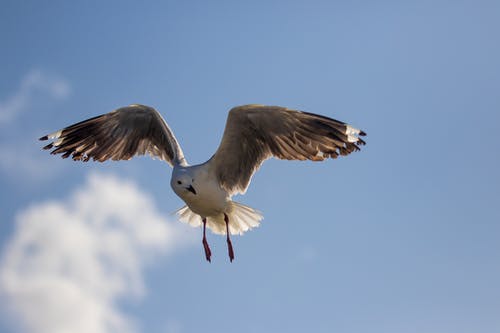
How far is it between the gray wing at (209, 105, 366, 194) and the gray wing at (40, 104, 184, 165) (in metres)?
1.14

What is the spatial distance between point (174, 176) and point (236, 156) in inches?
33.3

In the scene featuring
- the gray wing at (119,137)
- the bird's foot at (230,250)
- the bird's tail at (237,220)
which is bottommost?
the bird's foot at (230,250)

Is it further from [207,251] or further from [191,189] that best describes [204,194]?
[207,251]

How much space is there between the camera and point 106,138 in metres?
9.66

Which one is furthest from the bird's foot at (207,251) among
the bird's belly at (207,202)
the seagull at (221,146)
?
the bird's belly at (207,202)

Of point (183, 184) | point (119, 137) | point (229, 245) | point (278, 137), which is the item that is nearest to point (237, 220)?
point (229, 245)

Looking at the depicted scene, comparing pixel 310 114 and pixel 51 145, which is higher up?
pixel 51 145

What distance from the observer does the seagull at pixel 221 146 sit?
324 inches

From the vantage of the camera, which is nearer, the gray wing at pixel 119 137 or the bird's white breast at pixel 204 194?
the bird's white breast at pixel 204 194

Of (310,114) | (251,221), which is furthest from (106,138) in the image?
(310,114)

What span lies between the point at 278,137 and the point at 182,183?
1295mm

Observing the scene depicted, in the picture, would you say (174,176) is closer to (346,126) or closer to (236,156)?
(236,156)

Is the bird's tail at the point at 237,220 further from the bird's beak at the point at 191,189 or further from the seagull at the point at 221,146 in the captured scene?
the bird's beak at the point at 191,189

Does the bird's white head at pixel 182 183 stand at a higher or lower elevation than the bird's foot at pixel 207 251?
higher
